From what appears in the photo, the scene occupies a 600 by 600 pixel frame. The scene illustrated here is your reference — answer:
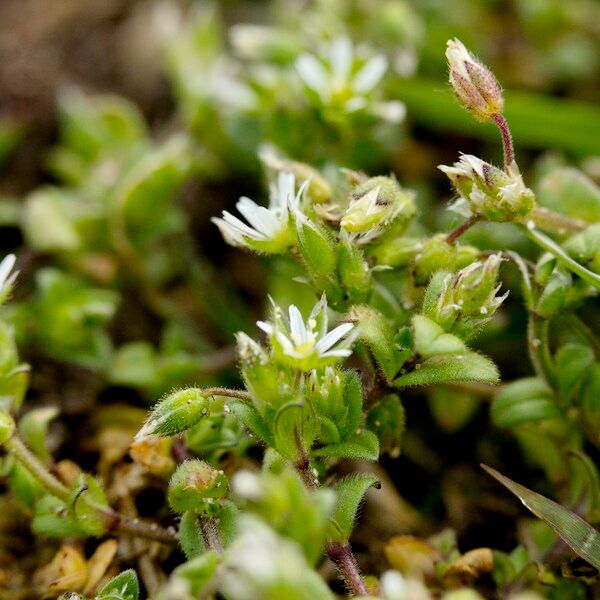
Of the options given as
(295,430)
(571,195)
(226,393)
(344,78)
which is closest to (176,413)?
(226,393)

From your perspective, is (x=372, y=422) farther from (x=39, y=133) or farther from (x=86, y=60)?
(x=86, y=60)

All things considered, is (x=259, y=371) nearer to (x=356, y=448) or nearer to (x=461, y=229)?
(x=356, y=448)

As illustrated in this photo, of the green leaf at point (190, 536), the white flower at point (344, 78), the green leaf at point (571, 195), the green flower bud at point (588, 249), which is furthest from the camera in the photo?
the white flower at point (344, 78)

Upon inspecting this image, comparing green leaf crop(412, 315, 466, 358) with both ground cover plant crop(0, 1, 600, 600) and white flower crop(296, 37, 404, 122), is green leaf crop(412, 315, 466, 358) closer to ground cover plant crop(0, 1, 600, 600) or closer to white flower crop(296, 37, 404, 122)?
ground cover plant crop(0, 1, 600, 600)

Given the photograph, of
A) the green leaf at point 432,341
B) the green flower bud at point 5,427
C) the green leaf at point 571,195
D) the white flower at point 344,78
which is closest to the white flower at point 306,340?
the green leaf at point 432,341

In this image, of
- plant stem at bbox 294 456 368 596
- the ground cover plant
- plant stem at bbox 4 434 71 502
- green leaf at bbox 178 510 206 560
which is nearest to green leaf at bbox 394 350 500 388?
the ground cover plant

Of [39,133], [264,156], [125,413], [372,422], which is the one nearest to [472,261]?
[372,422]

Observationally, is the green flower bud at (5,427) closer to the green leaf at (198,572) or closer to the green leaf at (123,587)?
the green leaf at (123,587)
